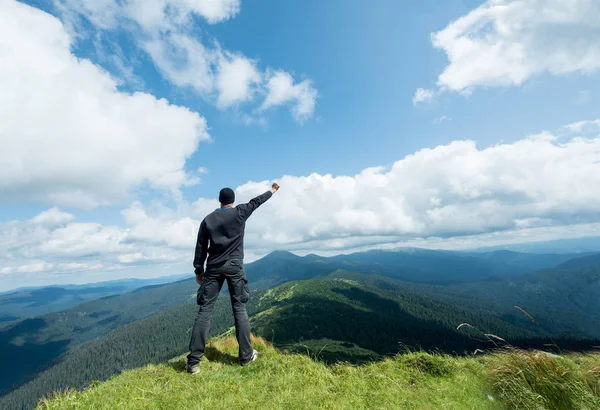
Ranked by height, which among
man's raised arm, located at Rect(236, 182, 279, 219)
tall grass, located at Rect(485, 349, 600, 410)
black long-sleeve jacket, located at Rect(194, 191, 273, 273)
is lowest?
tall grass, located at Rect(485, 349, 600, 410)

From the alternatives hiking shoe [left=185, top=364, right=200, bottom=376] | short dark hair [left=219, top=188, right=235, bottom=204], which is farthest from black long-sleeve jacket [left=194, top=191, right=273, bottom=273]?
hiking shoe [left=185, top=364, right=200, bottom=376]

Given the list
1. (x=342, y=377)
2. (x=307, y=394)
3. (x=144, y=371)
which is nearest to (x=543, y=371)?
(x=342, y=377)

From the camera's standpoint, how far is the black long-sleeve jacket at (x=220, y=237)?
7547 mm

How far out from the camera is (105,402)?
4.88 metres

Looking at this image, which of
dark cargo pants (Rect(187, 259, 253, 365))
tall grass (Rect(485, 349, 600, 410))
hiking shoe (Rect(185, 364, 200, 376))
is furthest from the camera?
dark cargo pants (Rect(187, 259, 253, 365))

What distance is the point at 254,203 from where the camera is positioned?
27.1 feet

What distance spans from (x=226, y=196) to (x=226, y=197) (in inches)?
1.2

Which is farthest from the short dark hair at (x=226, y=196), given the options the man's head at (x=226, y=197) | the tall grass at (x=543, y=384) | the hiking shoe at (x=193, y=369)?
the tall grass at (x=543, y=384)

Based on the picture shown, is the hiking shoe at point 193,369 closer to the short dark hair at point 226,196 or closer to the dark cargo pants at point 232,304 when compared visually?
the dark cargo pants at point 232,304

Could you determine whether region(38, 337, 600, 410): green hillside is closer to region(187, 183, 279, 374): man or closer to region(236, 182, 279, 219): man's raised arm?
region(187, 183, 279, 374): man

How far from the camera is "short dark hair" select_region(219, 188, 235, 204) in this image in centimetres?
Result: 812

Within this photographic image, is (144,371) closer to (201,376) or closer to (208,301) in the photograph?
(201,376)

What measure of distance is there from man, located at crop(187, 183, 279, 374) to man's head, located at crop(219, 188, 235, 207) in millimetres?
311

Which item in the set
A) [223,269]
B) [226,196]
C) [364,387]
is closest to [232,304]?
[223,269]
